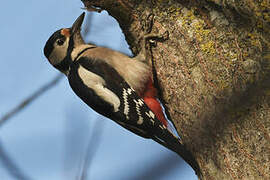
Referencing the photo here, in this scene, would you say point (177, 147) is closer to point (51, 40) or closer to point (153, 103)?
point (153, 103)

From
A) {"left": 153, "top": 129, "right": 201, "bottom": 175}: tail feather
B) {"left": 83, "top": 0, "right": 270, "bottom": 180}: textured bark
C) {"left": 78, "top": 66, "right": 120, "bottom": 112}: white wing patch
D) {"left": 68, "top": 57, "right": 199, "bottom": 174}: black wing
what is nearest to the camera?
{"left": 83, "top": 0, "right": 270, "bottom": 180}: textured bark

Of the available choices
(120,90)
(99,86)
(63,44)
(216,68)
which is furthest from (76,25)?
(216,68)

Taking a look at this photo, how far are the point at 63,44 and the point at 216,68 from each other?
1762 millimetres

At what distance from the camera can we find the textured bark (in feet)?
5.57

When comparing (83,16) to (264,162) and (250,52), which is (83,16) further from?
(264,162)

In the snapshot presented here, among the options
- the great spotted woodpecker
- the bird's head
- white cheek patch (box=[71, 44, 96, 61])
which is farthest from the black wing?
the bird's head

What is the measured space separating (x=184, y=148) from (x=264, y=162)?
57cm

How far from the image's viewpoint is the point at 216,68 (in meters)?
1.91

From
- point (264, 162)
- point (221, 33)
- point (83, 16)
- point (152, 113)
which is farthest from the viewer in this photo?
point (83, 16)

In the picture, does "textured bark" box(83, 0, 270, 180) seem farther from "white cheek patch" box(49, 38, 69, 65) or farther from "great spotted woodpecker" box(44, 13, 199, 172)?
"white cheek patch" box(49, 38, 69, 65)

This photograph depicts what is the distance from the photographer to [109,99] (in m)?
2.73

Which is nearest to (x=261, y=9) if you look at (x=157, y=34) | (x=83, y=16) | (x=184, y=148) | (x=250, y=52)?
(x=250, y=52)

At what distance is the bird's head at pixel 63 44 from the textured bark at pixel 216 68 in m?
0.97

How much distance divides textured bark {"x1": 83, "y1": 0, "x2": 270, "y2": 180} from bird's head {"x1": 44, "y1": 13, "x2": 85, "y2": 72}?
97cm
